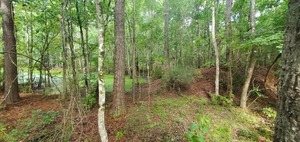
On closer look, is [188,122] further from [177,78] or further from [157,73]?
[157,73]

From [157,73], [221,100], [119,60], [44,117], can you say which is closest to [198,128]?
[119,60]

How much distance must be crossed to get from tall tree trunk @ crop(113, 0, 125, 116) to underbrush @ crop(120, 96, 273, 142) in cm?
42

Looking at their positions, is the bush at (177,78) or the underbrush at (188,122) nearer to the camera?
the underbrush at (188,122)

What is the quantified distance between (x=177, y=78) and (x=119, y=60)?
11.3 ft

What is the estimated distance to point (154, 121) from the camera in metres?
4.45

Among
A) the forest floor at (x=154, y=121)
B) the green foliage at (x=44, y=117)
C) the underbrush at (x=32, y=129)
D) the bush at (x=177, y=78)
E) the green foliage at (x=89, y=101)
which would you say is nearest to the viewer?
the underbrush at (x=32, y=129)

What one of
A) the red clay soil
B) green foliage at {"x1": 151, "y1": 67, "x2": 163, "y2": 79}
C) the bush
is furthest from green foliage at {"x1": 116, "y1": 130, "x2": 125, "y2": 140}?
green foliage at {"x1": 151, "y1": 67, "x2": 163, "y2": 79}

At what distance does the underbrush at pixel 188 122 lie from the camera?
3.96 metres

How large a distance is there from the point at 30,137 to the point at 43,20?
574 cm

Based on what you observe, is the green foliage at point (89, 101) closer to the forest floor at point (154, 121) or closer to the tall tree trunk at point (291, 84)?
the forest floor at point (154, 121)

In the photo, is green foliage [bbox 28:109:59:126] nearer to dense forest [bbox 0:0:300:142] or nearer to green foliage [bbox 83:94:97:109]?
dense forest [bbox 0:0:300:142]

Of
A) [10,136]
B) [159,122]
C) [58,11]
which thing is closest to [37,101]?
[10,136]

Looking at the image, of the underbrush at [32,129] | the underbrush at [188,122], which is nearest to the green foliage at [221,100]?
the underbrush at [188,122]

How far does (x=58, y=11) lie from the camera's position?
6145 mm
